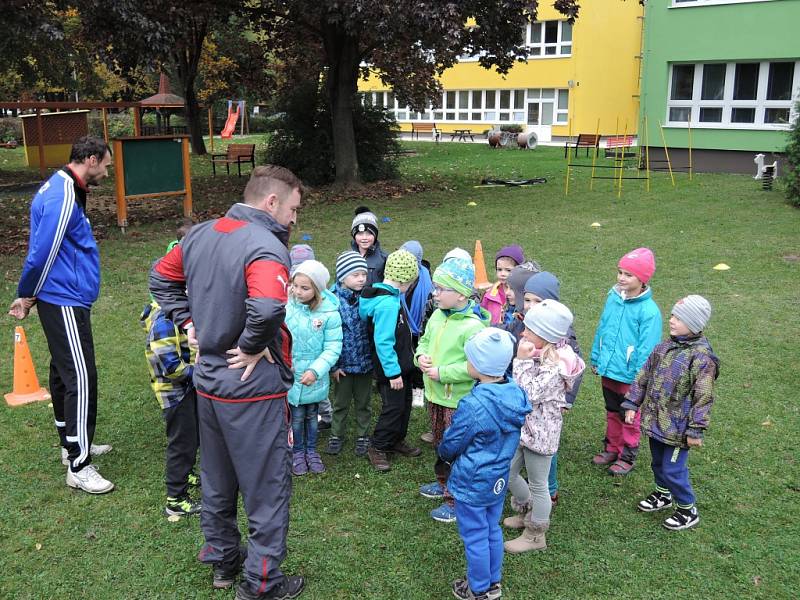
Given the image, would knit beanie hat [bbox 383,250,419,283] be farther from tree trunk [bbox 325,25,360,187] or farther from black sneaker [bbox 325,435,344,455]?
tree trunk [bbox 325,25,360,187]

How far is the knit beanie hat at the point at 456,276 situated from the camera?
396 centimetres

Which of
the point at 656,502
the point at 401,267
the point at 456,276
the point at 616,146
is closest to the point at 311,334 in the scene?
the point at 401,267

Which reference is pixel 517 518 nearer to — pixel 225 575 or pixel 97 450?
pixel 225 575

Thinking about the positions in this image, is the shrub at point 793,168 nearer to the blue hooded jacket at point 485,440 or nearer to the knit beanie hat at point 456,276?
the knit beanie hat at point 456,276

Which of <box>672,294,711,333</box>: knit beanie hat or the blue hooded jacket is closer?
the blue hooded jacket

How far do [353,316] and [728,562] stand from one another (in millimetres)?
2658

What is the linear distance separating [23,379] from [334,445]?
2.86 m

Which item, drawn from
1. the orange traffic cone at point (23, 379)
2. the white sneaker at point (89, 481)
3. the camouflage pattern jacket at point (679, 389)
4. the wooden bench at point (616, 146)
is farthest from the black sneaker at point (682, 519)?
the wooden bench at point (616, 146)

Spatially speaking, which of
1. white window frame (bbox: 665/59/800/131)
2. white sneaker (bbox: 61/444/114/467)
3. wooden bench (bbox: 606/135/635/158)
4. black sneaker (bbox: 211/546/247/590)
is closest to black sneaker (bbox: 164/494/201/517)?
black sneaker (bbox: 211/546/247/590)

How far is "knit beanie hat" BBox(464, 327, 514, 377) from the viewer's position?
3.29 metres

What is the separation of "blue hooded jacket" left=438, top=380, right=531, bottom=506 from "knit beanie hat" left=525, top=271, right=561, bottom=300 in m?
1.04

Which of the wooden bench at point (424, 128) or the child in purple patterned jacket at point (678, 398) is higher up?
the wooden bench at point (424, 128)

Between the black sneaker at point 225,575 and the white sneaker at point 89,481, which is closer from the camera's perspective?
the black sneaker at point 225,575

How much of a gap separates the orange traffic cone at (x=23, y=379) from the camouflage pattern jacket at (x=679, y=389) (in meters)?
4.78
